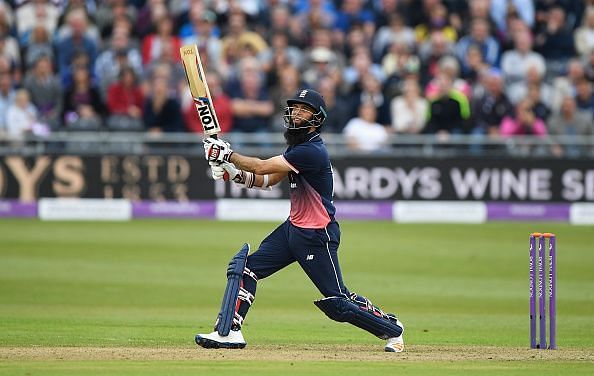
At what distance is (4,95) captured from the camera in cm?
1900

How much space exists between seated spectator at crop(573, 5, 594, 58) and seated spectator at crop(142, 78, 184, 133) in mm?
6998

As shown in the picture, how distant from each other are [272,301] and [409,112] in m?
7.65

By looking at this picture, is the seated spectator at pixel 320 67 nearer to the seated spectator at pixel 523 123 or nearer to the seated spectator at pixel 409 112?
the seated spectator at pixel 409 112

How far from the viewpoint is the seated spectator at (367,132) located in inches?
750

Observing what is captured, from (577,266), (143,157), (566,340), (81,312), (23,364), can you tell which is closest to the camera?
(23,364)

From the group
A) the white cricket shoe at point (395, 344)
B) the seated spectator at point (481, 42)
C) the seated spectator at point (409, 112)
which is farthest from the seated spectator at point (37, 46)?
the white cricket shoe at point (395, 344)

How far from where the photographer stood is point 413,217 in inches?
765

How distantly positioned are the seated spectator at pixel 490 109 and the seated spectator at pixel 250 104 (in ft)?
10.8

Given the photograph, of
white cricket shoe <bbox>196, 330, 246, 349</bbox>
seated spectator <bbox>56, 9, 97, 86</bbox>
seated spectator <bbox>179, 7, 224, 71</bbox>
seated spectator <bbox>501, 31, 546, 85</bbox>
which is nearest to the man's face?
white cricket shoe <bbox>196, 330, 246, 349</bbox>

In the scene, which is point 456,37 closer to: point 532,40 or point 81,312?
point 532,40

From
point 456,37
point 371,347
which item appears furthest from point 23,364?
point 456,37

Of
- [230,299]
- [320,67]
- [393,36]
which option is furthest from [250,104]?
[230,299]

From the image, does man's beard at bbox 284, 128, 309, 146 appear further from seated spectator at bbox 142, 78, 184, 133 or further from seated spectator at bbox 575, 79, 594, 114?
seated spectator at bbox 575, 79, 594, 114

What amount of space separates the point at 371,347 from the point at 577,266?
6178 millimetres
